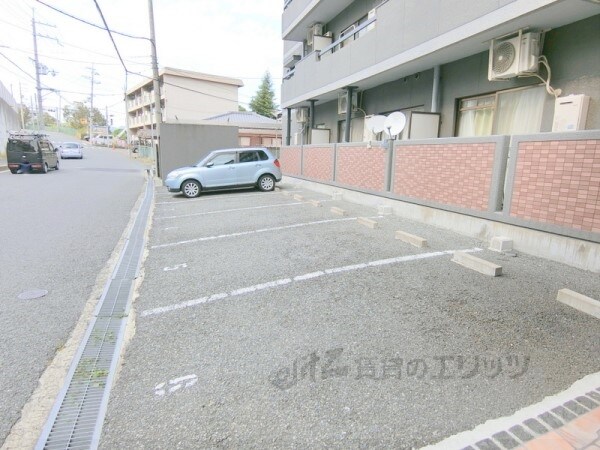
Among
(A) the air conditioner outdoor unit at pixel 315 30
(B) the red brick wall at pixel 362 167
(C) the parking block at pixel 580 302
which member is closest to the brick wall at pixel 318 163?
(B) the red brick wall at pixel 362 167

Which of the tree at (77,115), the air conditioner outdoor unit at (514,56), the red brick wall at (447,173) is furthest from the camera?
the tree at (77,115)

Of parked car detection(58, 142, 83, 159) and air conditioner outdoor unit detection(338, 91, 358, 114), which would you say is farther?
parked car detection(58, 142, 83, 159)

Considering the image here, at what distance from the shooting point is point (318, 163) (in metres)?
12.4

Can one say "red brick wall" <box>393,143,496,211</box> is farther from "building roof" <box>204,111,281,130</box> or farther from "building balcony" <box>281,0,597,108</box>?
→ "building roof" <box>204,111,281,130</box>

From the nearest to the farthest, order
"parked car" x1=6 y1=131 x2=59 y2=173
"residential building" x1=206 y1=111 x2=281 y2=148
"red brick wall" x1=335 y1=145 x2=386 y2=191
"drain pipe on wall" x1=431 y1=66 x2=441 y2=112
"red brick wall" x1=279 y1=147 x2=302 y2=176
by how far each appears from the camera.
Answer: "red brick wall" x1=335 y1=145 x2=386 y2=191
"drain pipe on wall" x1=431 y1=66 x2=441 y2=112
"red brick wall" x1=279 y1=147 x2=302 y2=176
"parked car" x1=6 y1=131 x2=59 y2=173
"residential building" x1=206 y1=111 x2=281 y2=148

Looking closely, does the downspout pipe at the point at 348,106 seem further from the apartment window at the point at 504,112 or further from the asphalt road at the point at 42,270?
the asphalt road at the point at 42,270

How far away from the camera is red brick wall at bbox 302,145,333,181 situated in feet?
37.9

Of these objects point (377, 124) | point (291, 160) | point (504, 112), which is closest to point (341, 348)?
point (504, 112)

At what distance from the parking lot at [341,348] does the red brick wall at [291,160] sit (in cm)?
936

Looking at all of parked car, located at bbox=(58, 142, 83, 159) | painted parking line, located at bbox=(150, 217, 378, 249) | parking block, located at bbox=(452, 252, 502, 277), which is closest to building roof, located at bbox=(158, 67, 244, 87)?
parked car, located at bbox=(58, 142, 83, 159)

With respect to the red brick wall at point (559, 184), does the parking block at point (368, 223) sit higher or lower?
lower

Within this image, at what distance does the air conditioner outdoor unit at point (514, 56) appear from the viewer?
621 centimetres

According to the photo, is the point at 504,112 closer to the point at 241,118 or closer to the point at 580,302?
the point at 580,302

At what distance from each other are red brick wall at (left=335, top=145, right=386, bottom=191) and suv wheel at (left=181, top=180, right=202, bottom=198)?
4.76 m
